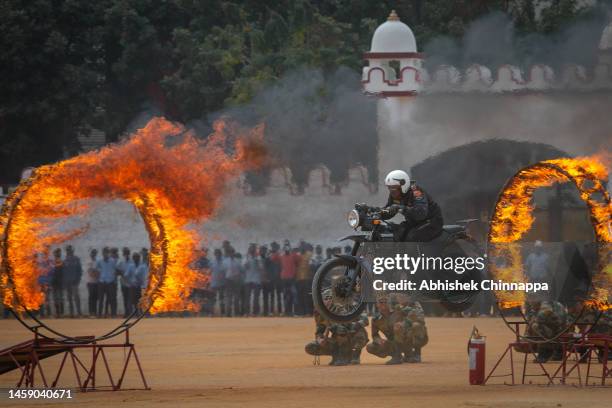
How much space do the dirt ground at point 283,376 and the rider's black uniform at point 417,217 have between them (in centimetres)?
287

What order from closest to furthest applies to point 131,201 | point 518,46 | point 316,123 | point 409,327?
point 131,201 < point 409,327 < point 316,123 < point 518,46

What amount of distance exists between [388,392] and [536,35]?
31423mm

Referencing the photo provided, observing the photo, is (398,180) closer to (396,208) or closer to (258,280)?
(396,208)

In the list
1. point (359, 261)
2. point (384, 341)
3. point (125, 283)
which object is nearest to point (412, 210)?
point (359, 261)

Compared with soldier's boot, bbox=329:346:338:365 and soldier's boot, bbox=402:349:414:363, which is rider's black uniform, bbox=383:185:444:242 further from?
soldier's boot, bbox=402:349:414:363

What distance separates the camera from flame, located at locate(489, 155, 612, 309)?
28.4 m

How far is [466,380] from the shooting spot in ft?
99.8

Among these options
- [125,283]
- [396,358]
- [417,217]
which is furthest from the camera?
[125,283]

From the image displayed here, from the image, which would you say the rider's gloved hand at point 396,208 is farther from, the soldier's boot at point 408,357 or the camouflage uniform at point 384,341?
the soldier's boot at point 408,357

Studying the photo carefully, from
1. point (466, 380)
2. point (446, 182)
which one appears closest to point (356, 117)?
point (446, 182)

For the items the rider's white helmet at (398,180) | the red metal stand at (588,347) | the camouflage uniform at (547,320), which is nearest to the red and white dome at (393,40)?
the camouflage uniform at (547,320)

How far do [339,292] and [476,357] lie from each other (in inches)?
150

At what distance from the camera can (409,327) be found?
32.5 metres

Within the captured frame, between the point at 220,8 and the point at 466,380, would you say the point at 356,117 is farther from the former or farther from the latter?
the point at 466,380
